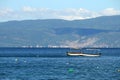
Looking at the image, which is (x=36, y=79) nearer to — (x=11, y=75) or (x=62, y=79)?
(x=62, y=79)

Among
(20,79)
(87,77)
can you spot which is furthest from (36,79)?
(87,77)

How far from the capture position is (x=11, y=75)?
104 metres

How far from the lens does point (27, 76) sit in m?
101

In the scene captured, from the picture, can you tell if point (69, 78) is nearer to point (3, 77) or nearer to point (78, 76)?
point (78, 76)

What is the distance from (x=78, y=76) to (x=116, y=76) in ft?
21.0

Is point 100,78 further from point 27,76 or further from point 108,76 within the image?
point 27,76

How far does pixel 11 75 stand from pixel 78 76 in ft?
39.1

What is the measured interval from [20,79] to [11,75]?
31.6 feet

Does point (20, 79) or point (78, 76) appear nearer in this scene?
point (20, 79)

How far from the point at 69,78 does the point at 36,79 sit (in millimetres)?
5573

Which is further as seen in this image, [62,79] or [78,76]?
[78,76]

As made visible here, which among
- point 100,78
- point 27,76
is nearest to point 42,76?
point 27,76

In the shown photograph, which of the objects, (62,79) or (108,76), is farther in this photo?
(108,76)

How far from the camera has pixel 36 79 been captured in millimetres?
94625
